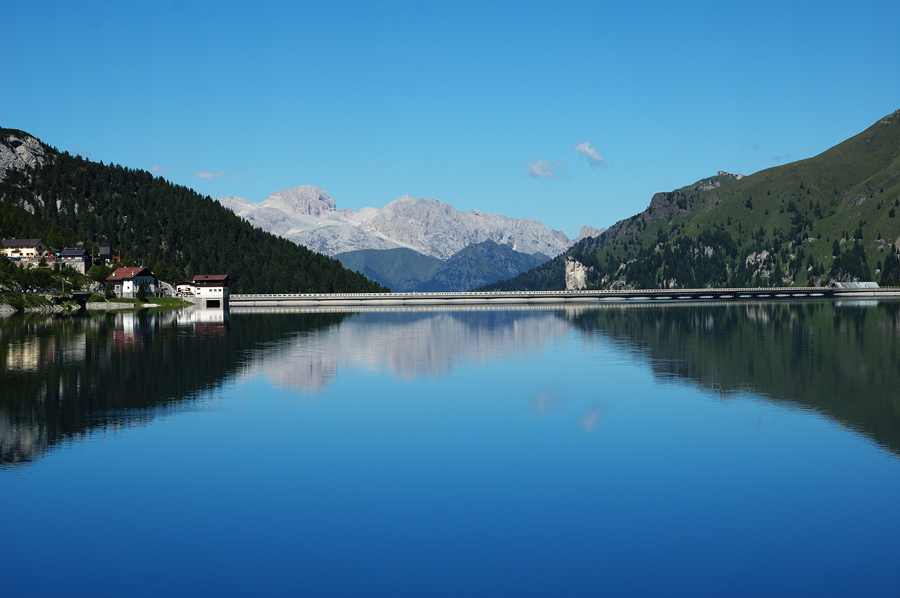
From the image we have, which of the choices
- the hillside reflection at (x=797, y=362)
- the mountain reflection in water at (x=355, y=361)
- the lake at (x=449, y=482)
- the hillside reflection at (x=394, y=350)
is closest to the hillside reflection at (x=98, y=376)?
the mountain reflection in water at (x=355, y=361)

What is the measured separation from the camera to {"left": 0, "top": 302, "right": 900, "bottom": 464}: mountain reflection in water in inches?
1841

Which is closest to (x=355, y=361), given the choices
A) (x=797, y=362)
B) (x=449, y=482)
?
(x=797, y=362)

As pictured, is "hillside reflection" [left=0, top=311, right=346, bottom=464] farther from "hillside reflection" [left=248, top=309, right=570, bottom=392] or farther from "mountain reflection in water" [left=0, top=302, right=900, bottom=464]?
"hillside reflection" [left=248, top=309, right=570, bottom=392]

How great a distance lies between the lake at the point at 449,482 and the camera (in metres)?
22.2

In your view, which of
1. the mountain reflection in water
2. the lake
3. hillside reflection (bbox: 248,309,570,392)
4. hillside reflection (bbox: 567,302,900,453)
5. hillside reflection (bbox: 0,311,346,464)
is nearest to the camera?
the lake

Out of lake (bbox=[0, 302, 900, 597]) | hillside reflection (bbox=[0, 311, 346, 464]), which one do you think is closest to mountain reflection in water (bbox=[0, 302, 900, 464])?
hillside reflection (bbox=[0, 311, 346, 464])

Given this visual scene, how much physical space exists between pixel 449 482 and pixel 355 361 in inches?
1933

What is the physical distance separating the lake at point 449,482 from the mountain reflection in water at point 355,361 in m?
0.50

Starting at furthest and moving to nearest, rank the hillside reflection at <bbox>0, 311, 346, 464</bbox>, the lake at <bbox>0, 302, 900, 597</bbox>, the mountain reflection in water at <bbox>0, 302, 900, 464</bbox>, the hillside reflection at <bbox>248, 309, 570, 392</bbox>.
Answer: the hillside reflection at <bbox>248, 309, 570, 392</bbox>
the mountain reflection in water at <bbox>0, 302, 900, 464</bbox>
the hillside reflection at <bbox>0, 311, 346, 464</bbox>
the lake at <bbox>0, 302, 900, 597</bbox>

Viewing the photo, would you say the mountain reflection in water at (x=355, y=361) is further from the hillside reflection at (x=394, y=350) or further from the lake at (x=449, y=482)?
the lake at (x=449, y=482)

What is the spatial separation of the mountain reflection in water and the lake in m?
0.50

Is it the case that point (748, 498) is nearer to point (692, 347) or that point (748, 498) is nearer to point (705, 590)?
point (705, 590)

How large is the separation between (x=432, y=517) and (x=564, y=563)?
5.73 m

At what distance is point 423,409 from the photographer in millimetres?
50031
